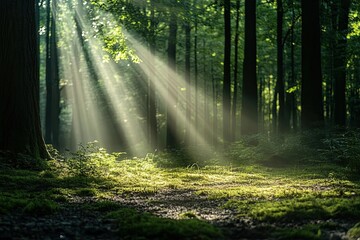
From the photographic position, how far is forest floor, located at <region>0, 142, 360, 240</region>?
15.2ft

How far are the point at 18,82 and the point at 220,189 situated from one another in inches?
213

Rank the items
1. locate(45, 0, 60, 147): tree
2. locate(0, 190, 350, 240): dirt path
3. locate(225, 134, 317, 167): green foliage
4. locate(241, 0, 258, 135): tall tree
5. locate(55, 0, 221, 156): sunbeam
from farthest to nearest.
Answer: locate(55, 0, 221, 156): sunbeam
locate(45, 0, 60, 147): tree
locate(241, 0, 258, 135): tall tree
locate(225, 134, 317, 167): green foliage
locate(0, 190, 350, 240): dirt path

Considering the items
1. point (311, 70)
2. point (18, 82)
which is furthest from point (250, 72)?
point (18, 82)

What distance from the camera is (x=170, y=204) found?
6.96 m

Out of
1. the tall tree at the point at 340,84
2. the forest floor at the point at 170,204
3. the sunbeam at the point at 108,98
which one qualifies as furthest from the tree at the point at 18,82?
the sunbeam at the point at 108,98

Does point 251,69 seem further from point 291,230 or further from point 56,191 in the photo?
point 291,230

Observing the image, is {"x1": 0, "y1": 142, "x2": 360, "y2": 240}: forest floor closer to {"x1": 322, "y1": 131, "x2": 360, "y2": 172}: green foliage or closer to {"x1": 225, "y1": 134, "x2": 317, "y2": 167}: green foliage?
{"x1": 322, "y1": 131, "x2": 360, "y2": 172}: green foliage

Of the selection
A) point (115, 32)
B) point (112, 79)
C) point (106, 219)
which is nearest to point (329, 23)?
point (115, 32)

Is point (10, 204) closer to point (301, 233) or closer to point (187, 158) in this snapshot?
point (301, 233)

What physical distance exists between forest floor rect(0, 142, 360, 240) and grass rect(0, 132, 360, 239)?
0.05ft

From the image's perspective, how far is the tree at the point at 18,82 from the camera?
10266 millimetres

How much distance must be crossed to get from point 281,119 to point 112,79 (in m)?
16.2

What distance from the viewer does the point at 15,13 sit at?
10.6m

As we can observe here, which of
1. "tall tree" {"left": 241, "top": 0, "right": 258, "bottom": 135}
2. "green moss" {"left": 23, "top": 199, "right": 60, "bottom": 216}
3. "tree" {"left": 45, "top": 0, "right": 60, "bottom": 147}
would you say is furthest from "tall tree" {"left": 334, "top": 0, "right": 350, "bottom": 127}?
"tree" {"left": 45, "top": 0, "right": 60, "bottom": 147}
